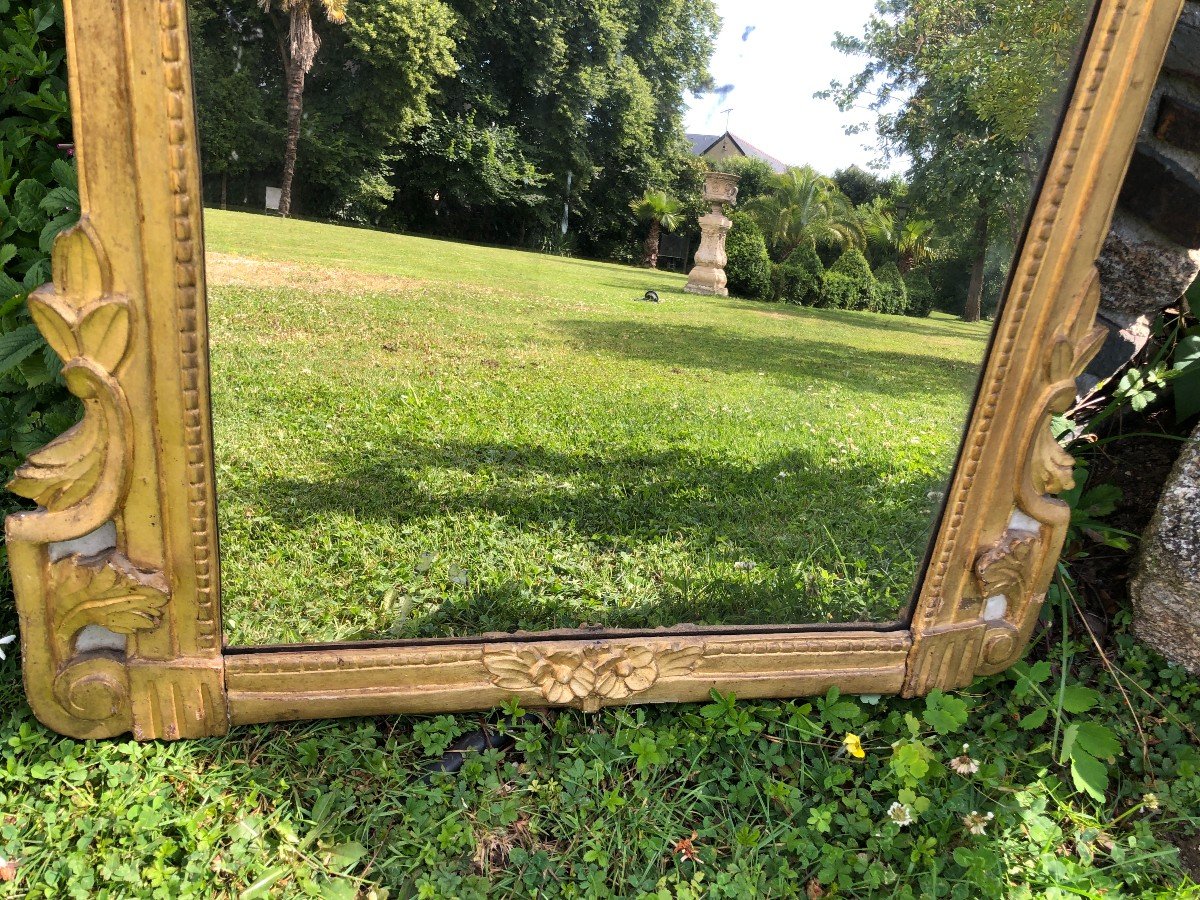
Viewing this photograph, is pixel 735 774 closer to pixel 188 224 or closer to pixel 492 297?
pixel 492 297

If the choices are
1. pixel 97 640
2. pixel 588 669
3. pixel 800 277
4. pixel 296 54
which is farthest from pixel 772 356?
pixel 97 640

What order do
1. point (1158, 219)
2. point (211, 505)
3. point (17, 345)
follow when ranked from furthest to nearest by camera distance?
point (1158, 219) → point (17, 345) → point (211, 505)

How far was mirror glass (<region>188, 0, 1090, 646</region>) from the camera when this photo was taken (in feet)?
5.49

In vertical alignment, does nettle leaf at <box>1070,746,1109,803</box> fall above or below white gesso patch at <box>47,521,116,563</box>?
below

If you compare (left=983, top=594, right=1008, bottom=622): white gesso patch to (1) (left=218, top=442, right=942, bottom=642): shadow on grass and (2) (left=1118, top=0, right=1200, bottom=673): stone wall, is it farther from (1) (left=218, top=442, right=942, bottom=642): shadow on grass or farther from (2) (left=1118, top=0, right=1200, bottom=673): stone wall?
(2) (left=1118, top=0, right=1200, bottom=673): stone wall

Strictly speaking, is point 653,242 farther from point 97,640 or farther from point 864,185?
point 97,640

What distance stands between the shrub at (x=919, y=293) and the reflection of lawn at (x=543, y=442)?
0.03m

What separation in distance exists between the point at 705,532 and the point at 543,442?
52 centimetres

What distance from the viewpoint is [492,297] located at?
1913mm

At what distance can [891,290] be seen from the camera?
6.28ft

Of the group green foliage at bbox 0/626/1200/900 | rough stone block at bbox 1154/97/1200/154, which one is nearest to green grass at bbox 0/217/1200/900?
green foliage at bbox 0/626/1200/900

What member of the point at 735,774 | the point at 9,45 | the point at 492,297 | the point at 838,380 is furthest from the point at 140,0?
the point at 735,774

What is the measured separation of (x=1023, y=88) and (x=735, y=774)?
1.78 meters

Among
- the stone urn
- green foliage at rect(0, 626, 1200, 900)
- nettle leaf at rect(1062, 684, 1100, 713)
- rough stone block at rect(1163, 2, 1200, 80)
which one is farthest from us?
rough stone block at rect(1163, 2, 1200, 80)
